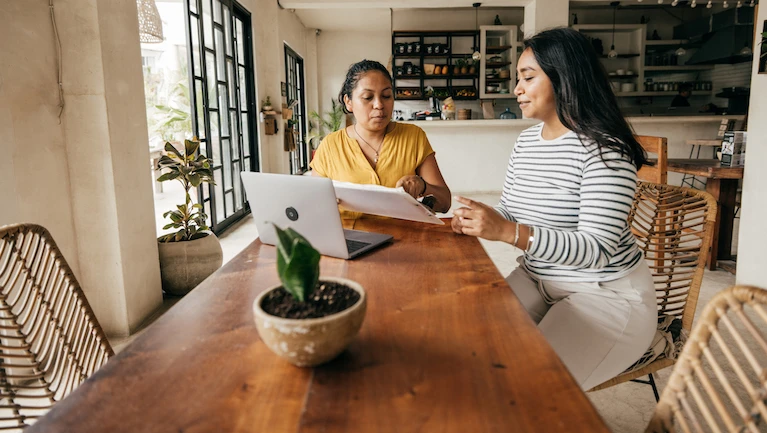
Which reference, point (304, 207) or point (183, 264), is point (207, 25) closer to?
point (183, 264)

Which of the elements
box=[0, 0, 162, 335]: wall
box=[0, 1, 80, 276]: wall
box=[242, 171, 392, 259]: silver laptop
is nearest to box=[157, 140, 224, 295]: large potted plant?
box=[0, 0, 162, 335]: wall

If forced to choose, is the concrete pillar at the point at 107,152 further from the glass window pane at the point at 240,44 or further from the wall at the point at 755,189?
the wall at the point at 755,189

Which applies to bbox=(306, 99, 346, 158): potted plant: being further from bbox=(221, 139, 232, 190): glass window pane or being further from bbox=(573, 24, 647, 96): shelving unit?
bbox=(221, 139, 232, 190): glass window pane

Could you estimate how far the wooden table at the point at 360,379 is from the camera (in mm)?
632

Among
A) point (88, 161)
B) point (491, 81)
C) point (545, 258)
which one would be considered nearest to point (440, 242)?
point (545, 258)

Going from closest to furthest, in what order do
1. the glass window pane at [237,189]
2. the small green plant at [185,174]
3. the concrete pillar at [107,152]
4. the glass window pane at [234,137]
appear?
the concrete pillar at [107,152] < the small green plant at [185,174] < the glass window pane at [234,137] < the glass window pane at [237,189]

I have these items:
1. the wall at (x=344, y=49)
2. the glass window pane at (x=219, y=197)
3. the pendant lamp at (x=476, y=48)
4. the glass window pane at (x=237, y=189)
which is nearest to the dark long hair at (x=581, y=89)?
the glass window pane at (x=219, y=197)

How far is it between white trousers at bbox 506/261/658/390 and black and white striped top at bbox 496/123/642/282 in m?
0.04

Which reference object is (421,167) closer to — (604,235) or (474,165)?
(604,235)

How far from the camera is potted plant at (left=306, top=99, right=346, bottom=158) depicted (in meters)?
10.1

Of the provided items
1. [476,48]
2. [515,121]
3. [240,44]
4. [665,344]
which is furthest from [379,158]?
[476,48]

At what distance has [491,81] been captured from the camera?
28.4ft

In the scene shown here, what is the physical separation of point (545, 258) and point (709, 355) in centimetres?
59

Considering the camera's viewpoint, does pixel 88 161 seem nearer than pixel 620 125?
No
